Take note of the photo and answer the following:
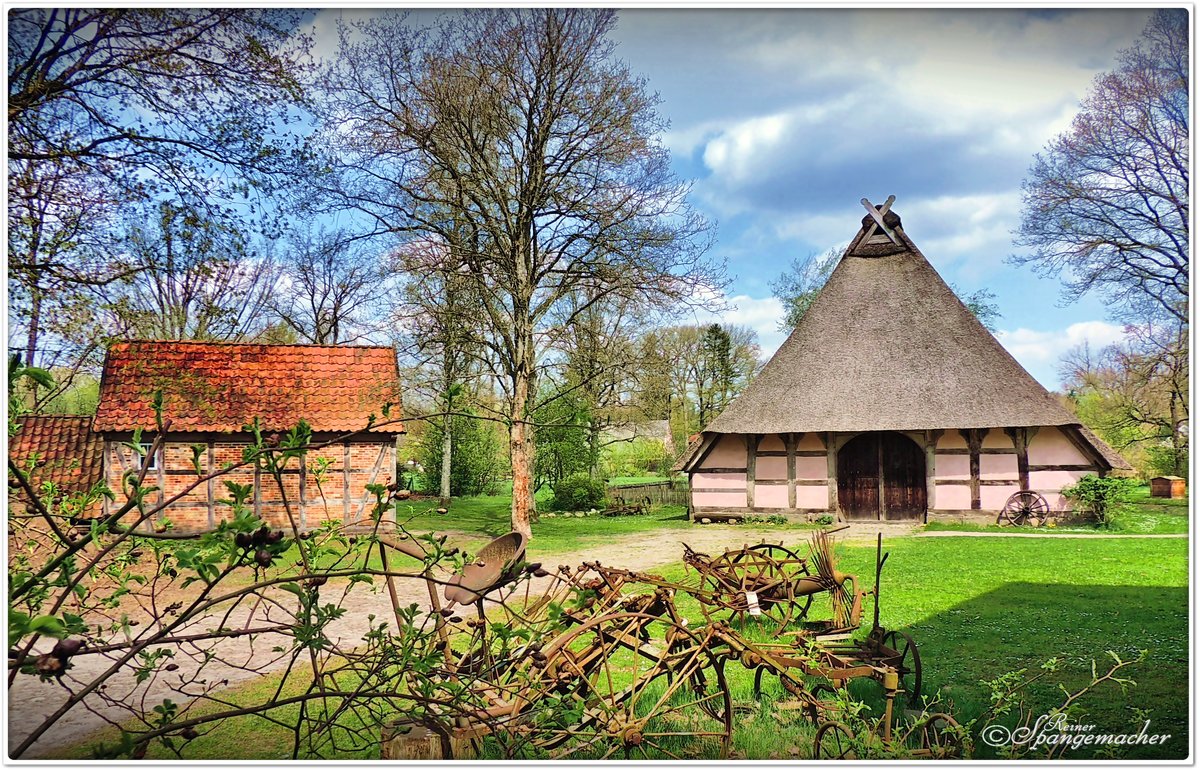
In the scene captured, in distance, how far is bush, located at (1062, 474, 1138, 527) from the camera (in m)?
9.02

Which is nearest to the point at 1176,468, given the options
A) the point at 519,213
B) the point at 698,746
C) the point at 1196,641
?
the point at 519,213

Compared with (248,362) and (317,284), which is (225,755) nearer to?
(248,362)

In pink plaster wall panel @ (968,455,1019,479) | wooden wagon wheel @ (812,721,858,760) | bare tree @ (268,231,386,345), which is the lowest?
wooden wagon wheel @ (812,721,858,760)

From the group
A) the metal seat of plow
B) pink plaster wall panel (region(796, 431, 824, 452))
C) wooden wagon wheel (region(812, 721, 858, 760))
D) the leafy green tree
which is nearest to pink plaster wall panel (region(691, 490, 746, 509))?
pink plaster wall panel (region(796, 431, 824, 452))

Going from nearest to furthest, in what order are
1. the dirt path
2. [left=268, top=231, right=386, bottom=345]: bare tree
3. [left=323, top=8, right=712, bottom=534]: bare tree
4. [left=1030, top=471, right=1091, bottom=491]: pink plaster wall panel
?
the dirt path < [left=323, top=8, right=712, bottom=534]: bare tree < [left=268, top=231, right=386, bottom=345]: bare tree < [left=1030, top=471, right=1091, bottom=491]: pink plaster wall panel

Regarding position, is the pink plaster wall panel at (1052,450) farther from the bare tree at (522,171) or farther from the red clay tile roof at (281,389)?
the red clay tile roof at (281,389)

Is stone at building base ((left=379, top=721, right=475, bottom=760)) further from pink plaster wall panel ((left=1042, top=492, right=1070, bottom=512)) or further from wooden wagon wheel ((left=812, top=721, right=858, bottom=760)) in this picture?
pink plaster wall panel ((left=1042, top=492, right=1070, bottom=512))

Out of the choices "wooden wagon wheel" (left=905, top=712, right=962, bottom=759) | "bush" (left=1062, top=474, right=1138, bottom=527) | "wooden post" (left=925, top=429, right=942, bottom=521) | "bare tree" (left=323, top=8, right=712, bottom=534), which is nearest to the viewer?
"wooden wagon wheel" (left=905, top=712, right=962, bottom=759)

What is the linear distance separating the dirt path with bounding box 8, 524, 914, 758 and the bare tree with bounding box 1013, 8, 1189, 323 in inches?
95.1

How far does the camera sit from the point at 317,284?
35.1 ft

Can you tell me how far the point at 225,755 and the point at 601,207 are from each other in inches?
237

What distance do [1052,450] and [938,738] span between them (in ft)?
29.9

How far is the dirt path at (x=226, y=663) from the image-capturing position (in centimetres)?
265

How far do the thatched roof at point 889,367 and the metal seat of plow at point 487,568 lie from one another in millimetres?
8753
